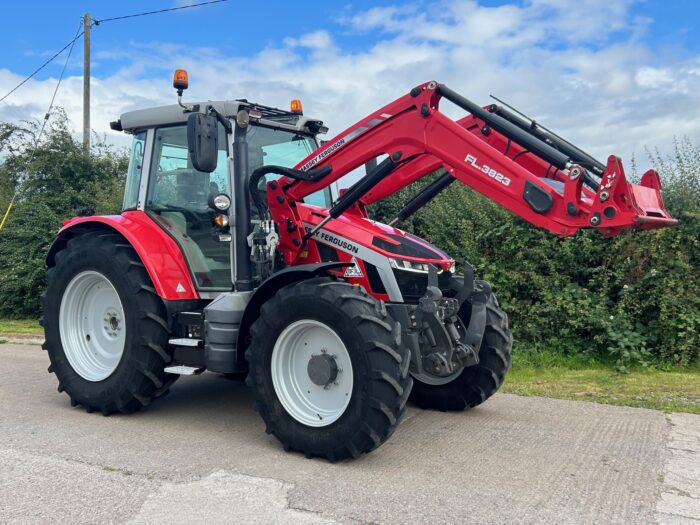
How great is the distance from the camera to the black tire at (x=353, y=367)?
4.12 m

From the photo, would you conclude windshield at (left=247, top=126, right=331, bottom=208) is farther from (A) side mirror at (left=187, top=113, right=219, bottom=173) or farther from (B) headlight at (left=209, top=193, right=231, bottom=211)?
(A) side mirror at (left=187, top=113, right=219, bottom=173)

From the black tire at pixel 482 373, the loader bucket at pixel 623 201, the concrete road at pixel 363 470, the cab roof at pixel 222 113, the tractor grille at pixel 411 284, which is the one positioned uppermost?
the cab roof at pixel 222 113

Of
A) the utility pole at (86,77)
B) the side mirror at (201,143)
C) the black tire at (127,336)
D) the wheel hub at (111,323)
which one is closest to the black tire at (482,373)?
the side mirror at (201,143)

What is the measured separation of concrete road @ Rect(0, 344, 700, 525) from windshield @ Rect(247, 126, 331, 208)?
202 cm

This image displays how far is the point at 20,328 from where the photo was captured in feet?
38.9

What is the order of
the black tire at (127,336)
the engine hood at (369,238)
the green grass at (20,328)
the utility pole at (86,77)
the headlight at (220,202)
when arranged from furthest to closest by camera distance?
the utility pole at (86,77) < the green grass at (20,328) < the black tire at (127,336) < the headlight at (220,202) < the engine hood at (369,238)

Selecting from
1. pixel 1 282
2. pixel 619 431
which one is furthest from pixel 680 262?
pixel 1 282

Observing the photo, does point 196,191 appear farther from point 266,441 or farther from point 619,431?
point 619,431

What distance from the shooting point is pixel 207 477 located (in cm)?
401

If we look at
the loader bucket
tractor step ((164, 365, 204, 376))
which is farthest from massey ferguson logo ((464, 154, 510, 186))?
tractor step ((164, 365, 204, 376))

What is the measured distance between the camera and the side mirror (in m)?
4.73

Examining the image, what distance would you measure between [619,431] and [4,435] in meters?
4.76

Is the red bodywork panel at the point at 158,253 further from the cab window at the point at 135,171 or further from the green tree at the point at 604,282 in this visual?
the green tree at the point at 604,282

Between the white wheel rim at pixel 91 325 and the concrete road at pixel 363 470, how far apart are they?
1.57 feet
